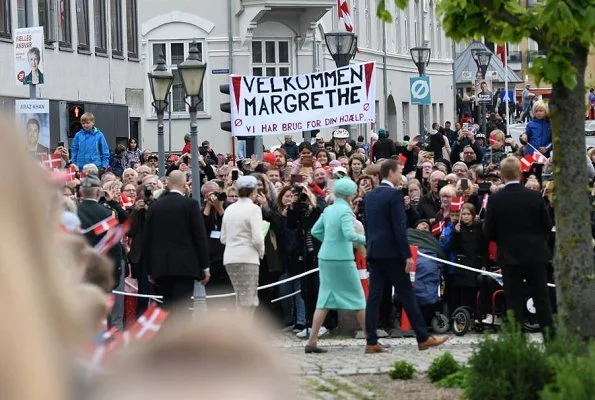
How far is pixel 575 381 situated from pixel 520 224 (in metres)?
6.48

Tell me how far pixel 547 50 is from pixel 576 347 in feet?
8.21

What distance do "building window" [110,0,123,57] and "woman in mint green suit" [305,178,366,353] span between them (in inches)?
1203

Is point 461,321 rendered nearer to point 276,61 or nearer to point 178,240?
point 178,240

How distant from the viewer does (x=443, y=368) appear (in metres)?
12.7

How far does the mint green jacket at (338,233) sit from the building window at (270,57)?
3780cm

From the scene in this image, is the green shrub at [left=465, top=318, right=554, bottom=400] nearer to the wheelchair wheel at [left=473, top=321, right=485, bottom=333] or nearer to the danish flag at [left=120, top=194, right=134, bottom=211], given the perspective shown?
the wheelchair wheel at [left=473, top=321, right=485, bottom=333]

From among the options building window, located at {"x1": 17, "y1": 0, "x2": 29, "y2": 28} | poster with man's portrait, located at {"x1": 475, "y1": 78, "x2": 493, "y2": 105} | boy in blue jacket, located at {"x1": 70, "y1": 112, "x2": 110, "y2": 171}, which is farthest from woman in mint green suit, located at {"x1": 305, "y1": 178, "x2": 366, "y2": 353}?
poster with man's portrait, located at {"x1": 475, "y1": 78, "x2": 493, "y2": 105}

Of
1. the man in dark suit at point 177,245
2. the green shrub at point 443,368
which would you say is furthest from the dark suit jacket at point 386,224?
the green shrub at point 443,368

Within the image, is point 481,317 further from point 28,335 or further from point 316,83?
point 28,335

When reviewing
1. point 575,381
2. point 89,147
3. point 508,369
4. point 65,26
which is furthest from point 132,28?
point 575,381

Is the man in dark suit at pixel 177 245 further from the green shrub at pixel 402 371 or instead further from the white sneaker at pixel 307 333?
the green shrub at pixel 402 371

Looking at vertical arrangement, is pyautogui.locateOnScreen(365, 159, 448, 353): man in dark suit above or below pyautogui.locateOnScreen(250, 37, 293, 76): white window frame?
below

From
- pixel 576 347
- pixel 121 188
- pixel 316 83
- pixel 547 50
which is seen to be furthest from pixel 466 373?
pixel 316 83

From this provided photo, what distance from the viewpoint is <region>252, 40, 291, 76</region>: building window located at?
53.4m
